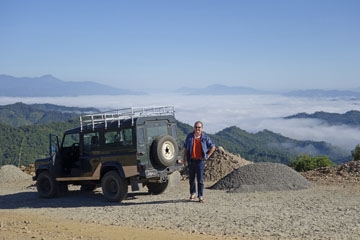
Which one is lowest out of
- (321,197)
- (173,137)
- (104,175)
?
(321,197)

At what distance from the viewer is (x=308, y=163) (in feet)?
80.4

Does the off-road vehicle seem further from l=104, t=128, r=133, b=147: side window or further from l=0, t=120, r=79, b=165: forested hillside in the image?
l=0, t=120, r=79, b=165: forested hillside

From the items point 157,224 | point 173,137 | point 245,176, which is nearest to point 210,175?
point 245,176

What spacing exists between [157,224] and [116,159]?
3.57m

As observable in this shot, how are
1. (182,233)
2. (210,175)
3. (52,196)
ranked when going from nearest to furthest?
(182,233) → (52,196) → (210,175)

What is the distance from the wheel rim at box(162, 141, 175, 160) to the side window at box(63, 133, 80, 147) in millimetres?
3169

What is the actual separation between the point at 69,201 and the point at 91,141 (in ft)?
6.77

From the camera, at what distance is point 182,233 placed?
8586 millimetres

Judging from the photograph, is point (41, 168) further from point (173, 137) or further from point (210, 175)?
point (210, 175)

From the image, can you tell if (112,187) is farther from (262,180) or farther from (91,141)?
(262,180)

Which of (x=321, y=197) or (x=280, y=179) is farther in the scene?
(x=280, y=179)

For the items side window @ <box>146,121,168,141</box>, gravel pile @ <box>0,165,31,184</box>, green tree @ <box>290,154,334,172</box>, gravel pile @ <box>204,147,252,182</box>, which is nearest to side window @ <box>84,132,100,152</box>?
side window @ <box>146,121,168,141</box>

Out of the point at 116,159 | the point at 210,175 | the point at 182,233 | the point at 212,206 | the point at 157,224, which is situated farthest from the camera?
the point at 210,175

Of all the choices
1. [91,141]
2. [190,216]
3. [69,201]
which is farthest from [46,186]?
[190,216]
